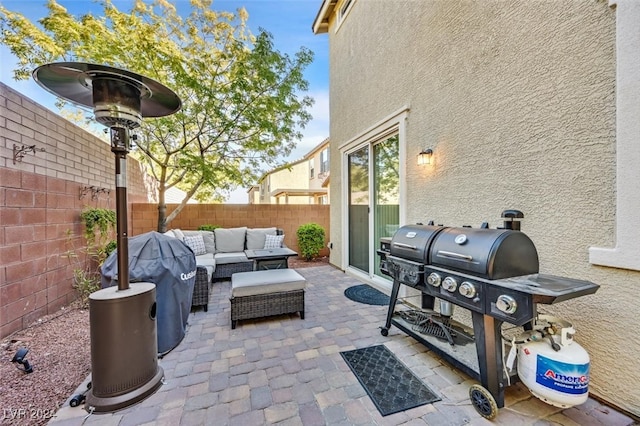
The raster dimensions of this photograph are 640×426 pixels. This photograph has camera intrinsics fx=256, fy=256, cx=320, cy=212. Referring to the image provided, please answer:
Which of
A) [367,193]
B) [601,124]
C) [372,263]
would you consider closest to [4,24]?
[367,193]

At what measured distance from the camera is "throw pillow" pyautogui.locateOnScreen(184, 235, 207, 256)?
214 inches

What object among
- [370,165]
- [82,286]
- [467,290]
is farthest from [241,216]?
[467,290]

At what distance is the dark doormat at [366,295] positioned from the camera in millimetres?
4043

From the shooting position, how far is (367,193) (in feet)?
17.0

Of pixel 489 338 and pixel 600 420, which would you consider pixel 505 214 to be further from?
pixel 600 420

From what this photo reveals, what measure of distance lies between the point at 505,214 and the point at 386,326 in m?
1.71

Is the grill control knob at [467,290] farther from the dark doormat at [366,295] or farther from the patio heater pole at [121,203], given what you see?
the patio heater pole at [121,203]

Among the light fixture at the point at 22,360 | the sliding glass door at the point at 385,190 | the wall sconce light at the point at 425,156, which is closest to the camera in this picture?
the light fixture at the point at 22,360

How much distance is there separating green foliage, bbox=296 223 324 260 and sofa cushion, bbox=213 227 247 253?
1.83 m

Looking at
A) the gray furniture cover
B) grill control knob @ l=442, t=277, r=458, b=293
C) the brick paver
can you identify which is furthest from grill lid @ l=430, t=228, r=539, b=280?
the gray furniture cover

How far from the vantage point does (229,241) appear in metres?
5.99

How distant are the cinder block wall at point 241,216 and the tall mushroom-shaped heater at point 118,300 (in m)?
5.30

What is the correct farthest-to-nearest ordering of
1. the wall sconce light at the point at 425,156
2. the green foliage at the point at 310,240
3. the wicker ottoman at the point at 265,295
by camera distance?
the green foliage at the point at 310,240
the wall sconce light at the point at 425,156
the wicker ottoman at the point at 265,295

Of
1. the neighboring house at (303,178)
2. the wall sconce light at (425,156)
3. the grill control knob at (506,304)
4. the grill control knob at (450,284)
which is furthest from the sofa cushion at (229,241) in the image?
the neighboring house at (303,178)
